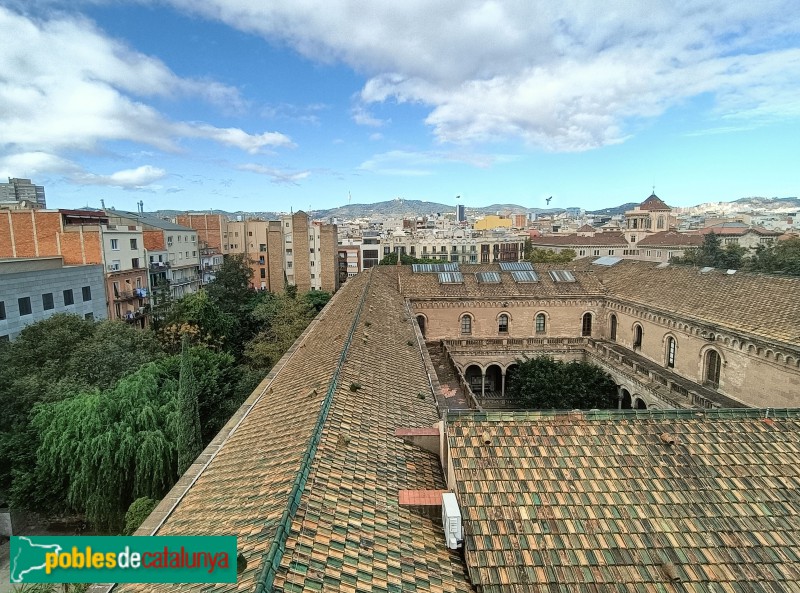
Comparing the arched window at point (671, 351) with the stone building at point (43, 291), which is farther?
the stone building at point (43, 291)

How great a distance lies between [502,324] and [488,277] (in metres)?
4.15

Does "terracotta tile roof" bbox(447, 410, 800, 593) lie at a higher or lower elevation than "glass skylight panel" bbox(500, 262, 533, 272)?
lower

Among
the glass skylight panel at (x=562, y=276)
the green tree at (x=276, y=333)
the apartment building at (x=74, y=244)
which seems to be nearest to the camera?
the green tree at (x=276, y=333)

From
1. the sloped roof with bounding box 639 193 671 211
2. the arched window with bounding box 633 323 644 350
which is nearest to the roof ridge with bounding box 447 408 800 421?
the arched window with bounding box 633 323 644 350

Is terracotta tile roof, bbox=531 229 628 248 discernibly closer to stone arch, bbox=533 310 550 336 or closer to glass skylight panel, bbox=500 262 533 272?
glass skylight panel, bbox=500 262 533 272

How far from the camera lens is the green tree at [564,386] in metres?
30.3

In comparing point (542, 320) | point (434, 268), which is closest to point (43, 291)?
point (434, 268)

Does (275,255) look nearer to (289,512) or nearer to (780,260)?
(289,512)

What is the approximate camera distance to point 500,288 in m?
38.8

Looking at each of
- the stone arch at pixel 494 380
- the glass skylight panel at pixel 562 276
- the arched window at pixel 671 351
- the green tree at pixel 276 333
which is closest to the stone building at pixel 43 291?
the green tree at pixel 276 333

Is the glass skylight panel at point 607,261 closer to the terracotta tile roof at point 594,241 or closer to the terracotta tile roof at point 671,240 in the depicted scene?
the terracotta tile roof at point 671,240

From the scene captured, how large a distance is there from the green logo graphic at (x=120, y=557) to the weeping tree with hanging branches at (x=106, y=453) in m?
13.9

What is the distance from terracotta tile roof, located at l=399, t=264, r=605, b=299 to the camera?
38.0 m

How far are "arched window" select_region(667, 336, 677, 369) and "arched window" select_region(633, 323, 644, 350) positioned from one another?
3285 millimetres
